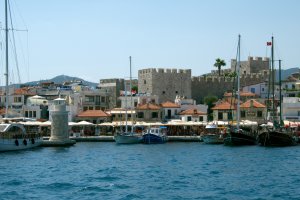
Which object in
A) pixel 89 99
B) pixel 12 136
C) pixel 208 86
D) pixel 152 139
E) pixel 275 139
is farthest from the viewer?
pixel 208 86

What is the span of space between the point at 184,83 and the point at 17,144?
35.8 metres

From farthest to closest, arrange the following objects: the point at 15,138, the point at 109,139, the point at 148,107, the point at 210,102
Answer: the point at 210,102 < the point at 148,107 < the point at 109,139 < the point at 15,138

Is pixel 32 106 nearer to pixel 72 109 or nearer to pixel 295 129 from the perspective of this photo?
pixel 72 109

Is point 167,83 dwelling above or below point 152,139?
above

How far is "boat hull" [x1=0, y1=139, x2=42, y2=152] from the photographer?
183 ft

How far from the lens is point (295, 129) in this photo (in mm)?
69688

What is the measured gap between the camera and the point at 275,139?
194ft

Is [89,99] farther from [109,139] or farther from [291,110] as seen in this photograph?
[291,110]

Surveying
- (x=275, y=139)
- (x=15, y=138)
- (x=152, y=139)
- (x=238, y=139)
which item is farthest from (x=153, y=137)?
(x=15, y=138)

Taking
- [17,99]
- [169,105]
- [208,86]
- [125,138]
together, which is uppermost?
[208,86]

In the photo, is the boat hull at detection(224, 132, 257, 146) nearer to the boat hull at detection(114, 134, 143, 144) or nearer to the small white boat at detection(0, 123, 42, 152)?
the boat hull at detection(114, 134, 143, 144)

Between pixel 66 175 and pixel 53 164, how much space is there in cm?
685

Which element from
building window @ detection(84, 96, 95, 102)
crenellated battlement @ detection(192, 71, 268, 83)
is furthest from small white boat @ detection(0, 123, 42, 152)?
crenellated battlement @ detection(192, 71, 268, 83)

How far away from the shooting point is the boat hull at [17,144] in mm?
55803
